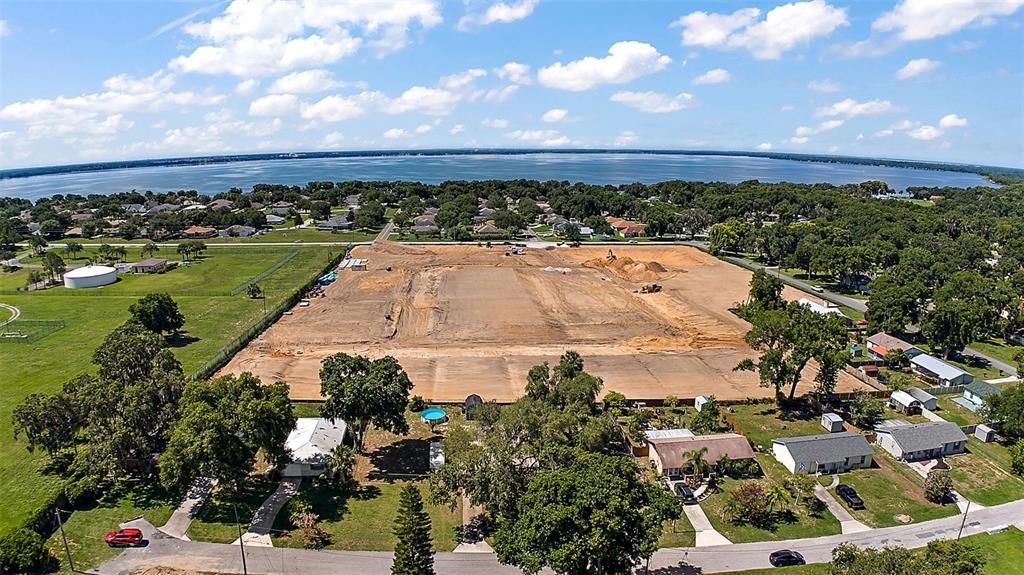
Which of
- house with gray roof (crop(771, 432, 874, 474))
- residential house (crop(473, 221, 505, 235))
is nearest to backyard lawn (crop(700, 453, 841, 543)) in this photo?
house with gray roof (crop(771, 432, 874, 474))

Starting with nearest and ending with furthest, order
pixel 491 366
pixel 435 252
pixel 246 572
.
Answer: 1. pixel 246 572
2. pixel 491 366
3. pixel 435 252

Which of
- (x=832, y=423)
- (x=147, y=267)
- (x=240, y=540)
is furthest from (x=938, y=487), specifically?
(x=147, y=267)

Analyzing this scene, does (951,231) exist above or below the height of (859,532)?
above

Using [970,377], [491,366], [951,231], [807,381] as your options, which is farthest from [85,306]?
[951,231]

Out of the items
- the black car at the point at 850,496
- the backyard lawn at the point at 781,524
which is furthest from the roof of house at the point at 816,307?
the backyard lawn at the point at 781,524

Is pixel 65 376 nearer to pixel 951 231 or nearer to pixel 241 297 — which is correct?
pixel 241 297

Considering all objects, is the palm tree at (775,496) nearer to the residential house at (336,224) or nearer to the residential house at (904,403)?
the residential house at (904,403)
